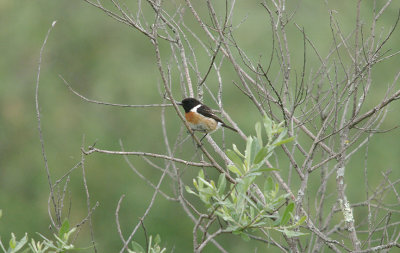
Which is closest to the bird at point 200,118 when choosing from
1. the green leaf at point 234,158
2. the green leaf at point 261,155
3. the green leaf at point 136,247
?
the green leaf at point 136,247

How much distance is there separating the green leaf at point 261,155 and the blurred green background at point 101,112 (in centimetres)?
659

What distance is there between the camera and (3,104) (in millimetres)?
12219

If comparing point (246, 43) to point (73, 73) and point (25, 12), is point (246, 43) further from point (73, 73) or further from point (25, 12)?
point (25, 12)

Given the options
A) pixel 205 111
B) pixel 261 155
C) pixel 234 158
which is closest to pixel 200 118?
pixel 205 111

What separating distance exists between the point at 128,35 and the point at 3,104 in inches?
110

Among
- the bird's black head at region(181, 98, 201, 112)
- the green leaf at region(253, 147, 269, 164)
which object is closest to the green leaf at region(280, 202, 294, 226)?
the green leaf at region(253, 147, 269, 164)

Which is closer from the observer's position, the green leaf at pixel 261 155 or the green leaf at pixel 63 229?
the green leaf at pixel 261 155

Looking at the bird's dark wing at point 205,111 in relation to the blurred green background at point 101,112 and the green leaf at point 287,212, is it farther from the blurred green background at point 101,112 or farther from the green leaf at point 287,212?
the blurred green background at point 101,112

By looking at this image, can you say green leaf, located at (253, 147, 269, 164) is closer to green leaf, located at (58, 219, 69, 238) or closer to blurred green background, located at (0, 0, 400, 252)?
green leaf, located at (58, 219, 69, 238)

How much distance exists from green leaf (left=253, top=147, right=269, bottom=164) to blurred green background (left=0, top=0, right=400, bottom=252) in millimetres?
6586

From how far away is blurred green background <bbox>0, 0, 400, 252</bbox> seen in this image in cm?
1040

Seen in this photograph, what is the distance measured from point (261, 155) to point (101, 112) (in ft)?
29.9

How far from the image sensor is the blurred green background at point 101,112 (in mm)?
10398

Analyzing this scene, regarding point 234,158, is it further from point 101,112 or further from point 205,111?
point 101,112
